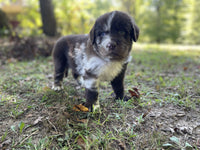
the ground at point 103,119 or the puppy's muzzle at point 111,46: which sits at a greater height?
the puppy's muzzle at point 111,46

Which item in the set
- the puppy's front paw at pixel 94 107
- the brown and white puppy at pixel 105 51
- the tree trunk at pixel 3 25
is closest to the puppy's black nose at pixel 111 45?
the brown and white puppy at pixel 105 51

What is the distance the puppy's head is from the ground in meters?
1.00

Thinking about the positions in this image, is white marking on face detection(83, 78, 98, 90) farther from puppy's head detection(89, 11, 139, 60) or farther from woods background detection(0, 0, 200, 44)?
woods background detection(0, 0, 200, 44)

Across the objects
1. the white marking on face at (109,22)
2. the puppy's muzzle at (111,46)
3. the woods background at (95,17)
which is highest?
the white marking on face at (109,22)

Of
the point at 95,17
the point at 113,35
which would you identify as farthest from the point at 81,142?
the point at 95,17

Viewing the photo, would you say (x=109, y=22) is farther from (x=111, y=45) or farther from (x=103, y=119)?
(x=103, y=119)

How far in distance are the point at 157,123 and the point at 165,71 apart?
3.20m

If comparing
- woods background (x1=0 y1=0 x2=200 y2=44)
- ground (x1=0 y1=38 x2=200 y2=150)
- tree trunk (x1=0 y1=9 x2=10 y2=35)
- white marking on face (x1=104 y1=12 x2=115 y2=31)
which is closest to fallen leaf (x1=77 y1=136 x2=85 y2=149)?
ground (x1=0 y1=38 x2=200 y2=150)

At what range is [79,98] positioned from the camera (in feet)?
11.2

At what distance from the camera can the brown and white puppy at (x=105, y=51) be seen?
255cm

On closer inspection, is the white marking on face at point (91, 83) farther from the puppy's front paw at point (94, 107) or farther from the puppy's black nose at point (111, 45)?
the puppy's black nose at point (111, 45)

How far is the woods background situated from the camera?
33.2 feet

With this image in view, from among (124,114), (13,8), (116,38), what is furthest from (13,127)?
(13,8)

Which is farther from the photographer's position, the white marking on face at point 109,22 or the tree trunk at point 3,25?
the tree trunk at point 3,25
